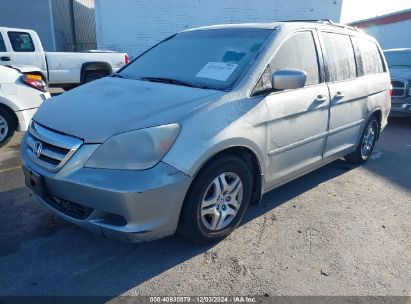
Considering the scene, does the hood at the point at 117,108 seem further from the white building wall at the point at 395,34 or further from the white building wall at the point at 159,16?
the white building wall at the point at 395,34

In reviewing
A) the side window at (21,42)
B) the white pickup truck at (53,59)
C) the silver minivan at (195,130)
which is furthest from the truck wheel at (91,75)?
the silver minivan at (195,130)

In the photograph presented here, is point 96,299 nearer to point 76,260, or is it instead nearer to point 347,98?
point 76,260


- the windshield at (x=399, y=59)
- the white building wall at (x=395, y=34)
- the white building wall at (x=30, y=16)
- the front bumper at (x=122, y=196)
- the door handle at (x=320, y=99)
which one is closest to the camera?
the front bumper at (x=122, y=196)

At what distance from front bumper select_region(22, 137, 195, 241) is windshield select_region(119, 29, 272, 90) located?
102 centimetres

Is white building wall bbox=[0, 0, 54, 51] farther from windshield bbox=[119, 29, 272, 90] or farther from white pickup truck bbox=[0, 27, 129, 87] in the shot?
windshield bbox=[119, 29, 272, 90]

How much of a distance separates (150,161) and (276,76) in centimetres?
133

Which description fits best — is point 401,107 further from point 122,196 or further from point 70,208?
point 70,208

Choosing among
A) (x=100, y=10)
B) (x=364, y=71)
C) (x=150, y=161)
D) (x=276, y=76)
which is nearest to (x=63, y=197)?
(x=150, y=161)

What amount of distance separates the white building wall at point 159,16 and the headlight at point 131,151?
1357 centimetres

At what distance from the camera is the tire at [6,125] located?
5.27 metres

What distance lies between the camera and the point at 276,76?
2953mm

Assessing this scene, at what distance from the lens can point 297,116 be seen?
335 cm

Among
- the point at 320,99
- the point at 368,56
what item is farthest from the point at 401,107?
the point at 320,99

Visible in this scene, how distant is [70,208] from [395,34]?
22581mm
